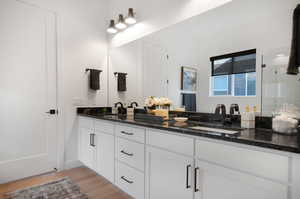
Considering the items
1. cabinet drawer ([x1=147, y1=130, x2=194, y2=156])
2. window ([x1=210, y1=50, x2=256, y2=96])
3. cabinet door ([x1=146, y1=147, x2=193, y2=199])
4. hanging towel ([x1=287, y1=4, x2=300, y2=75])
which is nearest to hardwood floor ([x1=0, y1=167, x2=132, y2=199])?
cabinet door ([x1=146, y1=147, x2=193, y2=199])

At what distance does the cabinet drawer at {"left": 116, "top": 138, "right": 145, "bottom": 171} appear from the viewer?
1677mm

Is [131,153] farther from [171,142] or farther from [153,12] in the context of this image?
[153,12]

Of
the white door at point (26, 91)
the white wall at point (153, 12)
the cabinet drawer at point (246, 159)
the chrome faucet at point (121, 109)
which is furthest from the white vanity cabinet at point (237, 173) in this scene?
the white door at point (26, 91)

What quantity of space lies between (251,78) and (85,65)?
93.7 inches

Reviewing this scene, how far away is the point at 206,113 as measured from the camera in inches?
73.9

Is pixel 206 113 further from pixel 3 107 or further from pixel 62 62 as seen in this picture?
pixel 3 107

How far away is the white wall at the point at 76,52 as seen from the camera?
8.78ft

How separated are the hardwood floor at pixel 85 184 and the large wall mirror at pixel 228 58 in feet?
4.20

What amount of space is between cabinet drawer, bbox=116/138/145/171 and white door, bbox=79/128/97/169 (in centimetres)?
60

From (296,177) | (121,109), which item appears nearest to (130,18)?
(121,109)

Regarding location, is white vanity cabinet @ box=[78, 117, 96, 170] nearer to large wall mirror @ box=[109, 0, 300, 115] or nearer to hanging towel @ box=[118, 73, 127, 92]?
hanging towel @ box=[118, 73, 127, 92]

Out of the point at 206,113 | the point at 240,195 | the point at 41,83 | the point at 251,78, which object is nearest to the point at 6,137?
the point at 41,83

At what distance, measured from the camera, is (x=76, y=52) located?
110 inches

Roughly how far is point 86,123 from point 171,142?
1.61 metres
